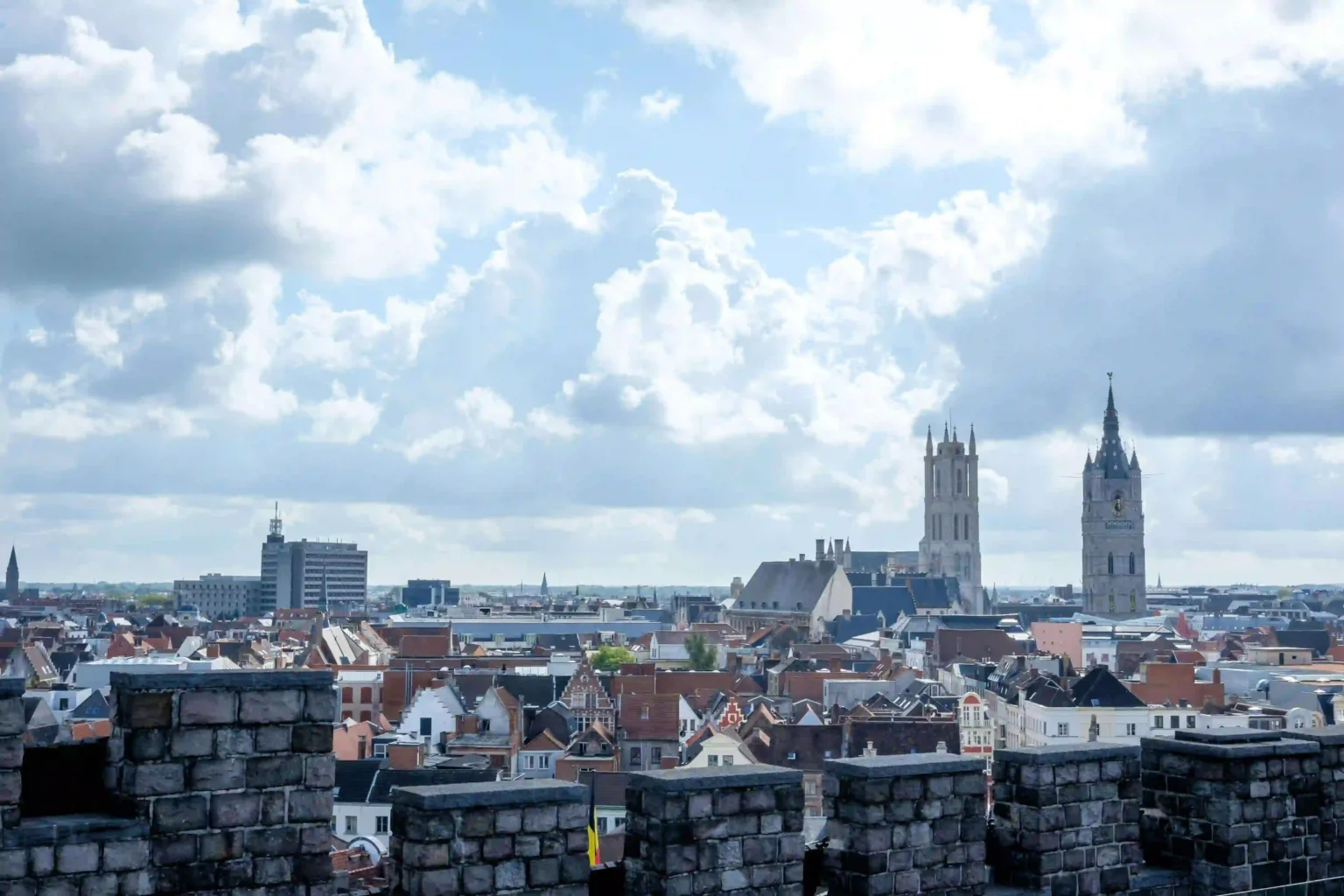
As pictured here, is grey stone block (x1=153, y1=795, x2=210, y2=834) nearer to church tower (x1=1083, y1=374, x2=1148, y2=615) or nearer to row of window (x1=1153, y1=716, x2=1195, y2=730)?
row of window (x1=1153, y1=716, x2=1195, y2=730)

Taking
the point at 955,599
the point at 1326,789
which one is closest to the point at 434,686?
the point at 1326,789

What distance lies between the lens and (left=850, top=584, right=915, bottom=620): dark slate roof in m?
140

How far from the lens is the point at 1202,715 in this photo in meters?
61.4

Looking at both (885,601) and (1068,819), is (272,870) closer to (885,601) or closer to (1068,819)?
(1068,819)

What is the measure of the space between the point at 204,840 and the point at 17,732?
2.70 feet

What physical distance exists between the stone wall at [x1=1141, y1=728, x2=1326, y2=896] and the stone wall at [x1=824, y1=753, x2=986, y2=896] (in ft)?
5.91

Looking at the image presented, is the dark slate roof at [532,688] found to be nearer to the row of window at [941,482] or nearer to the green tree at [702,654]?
the green tree at [702,654]

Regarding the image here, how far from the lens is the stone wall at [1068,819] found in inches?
323

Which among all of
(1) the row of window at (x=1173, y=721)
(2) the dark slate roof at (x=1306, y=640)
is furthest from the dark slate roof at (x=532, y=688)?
(2) the dark slate roof at (x=1306, y=640)

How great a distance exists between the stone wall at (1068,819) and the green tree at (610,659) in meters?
79.9

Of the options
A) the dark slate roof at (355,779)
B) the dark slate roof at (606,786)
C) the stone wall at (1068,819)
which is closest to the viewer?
the stone wall at (1068,819)

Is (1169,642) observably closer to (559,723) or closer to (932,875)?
(559,723)

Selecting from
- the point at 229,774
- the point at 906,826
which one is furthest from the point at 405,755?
the point at 229,774

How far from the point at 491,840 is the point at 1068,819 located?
3413 mm
